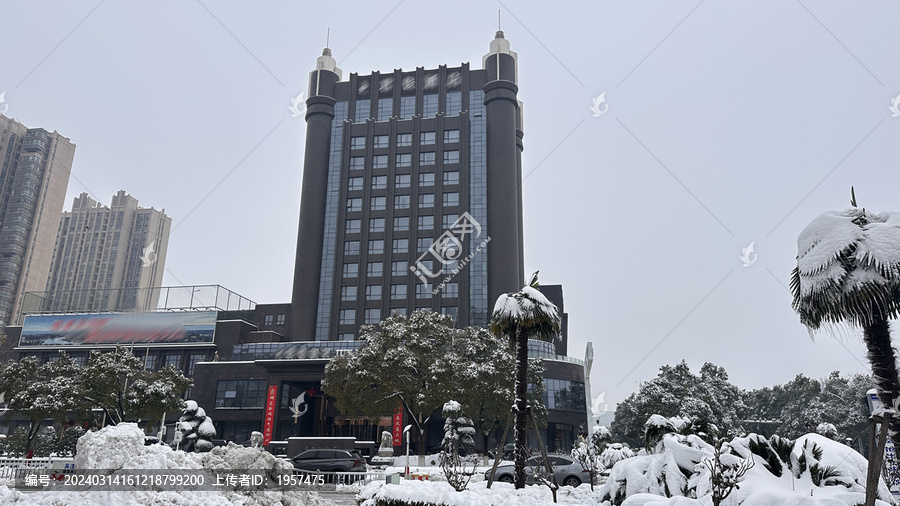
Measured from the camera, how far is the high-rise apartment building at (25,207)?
420ft

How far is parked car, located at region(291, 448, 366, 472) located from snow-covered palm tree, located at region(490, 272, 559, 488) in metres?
13.3

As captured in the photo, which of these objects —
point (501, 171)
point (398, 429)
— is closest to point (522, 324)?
point (398, 429)

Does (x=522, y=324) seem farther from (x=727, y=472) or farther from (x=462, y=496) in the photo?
(x=727, y=472)

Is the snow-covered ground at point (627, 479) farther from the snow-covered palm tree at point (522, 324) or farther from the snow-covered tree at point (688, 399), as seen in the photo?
the snow-covered tree at point (688, 399)

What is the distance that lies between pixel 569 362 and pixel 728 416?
17.3 m

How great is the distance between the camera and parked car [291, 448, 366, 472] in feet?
99.3

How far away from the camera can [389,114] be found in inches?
3472

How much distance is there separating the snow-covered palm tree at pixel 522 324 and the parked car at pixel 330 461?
1330cm

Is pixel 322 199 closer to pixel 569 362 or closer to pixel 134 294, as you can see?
pixel 569 362

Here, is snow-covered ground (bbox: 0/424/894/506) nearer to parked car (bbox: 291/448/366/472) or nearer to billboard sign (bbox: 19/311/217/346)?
parked car (bbox: 291/448/366/472)

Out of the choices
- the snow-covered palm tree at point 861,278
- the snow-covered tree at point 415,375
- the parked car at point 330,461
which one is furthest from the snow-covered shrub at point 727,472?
the snow-covered tree at point 415,375

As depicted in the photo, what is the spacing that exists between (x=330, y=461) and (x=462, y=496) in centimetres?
1682

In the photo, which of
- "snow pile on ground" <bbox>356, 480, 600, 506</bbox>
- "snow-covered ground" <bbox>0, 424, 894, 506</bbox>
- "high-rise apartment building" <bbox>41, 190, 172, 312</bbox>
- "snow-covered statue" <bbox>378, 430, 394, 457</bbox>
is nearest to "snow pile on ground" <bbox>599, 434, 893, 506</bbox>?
"snow-covered ground" <bbox>0, 424, 894, 506</bbox>

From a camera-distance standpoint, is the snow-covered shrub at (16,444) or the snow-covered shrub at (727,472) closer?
the snow-covered shrub at (727,472)
